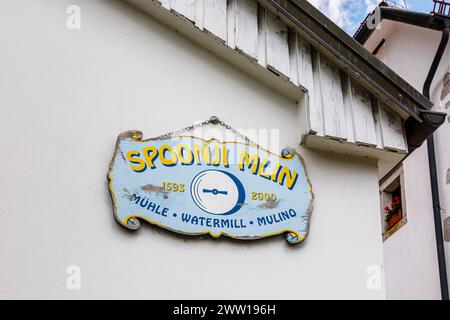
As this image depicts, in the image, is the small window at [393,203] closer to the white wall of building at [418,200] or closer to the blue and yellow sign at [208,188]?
the white wall of building at [418,200]

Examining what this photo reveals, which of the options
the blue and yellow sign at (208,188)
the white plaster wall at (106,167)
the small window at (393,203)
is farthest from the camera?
the small window at (393,203)

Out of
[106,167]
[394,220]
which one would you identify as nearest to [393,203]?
[394,220]

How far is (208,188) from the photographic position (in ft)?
16.5

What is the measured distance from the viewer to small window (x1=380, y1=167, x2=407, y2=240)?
30.4 ft

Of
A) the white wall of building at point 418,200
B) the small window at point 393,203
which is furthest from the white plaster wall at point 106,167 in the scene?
the small window at point 393,203

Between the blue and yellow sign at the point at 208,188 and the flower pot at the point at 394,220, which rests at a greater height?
the flower pot at the point at 394,220

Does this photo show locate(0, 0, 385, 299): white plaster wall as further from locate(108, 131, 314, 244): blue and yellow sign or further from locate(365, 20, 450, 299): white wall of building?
locate(365, 20, 450, 299): white wall of building

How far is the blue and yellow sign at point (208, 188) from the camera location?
4.83m

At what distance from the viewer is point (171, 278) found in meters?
4.70

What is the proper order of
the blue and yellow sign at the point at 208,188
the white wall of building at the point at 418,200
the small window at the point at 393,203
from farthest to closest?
the small window at the point at 393,203, the white wall of building at the point at 418,200, the blue and yellow sign at the point at 208,188

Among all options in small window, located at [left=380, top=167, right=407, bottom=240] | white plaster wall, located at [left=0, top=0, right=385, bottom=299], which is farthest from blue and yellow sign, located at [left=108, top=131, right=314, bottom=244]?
small window, located at [left=380, top=167, right=407, bottom=240]

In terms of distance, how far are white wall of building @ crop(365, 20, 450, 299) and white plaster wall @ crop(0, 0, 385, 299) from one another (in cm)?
301

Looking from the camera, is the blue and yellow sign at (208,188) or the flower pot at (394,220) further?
Answer: the flower pot at (394,220)

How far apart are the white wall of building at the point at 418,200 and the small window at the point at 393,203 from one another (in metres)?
0.12
